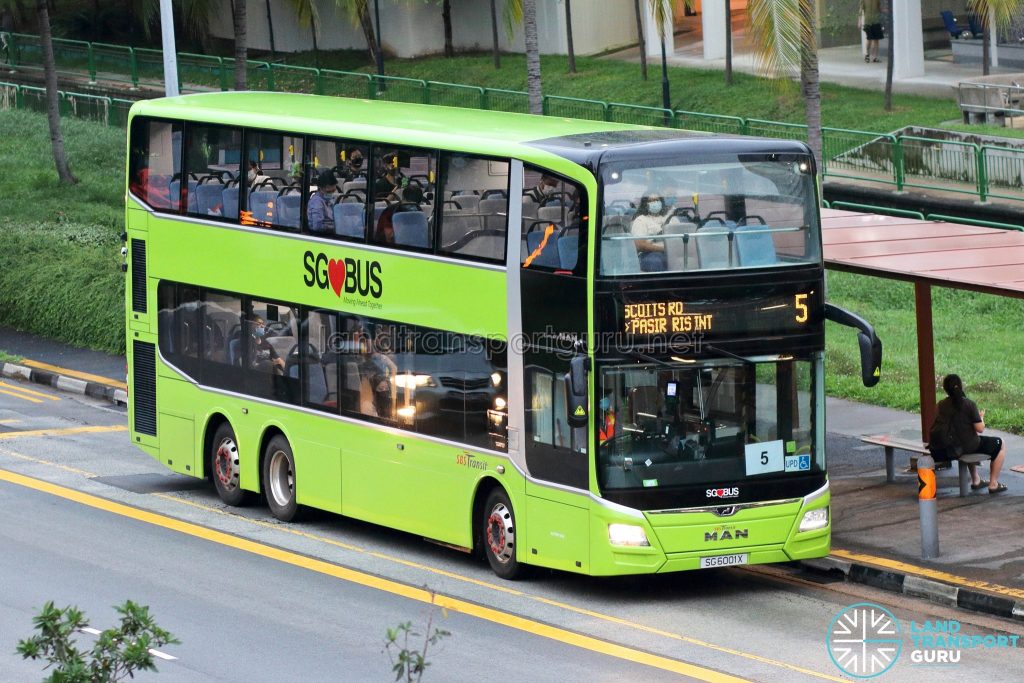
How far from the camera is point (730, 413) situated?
1359 cm

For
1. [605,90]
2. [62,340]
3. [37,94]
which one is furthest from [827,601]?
[37,94]

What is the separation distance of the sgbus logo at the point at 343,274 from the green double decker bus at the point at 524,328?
37 millimetres

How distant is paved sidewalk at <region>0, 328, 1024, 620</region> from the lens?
44.9ft

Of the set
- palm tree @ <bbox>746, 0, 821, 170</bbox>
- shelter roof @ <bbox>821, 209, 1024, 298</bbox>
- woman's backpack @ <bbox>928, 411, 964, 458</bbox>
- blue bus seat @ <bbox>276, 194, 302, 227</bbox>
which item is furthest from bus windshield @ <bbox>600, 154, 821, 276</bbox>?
palm tree @ <bbox>746, 0, 821, 170</bbox>

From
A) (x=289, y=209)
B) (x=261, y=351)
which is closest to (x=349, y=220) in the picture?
(x=289, y=209)

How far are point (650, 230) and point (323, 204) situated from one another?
421cm

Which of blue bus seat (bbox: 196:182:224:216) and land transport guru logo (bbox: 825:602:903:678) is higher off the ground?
blue bus seat (bbox: 196:182:224:216)

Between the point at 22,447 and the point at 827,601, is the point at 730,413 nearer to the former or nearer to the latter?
the point at 827,601

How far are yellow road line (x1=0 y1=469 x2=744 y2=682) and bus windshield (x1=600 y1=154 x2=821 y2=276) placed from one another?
2884 mm

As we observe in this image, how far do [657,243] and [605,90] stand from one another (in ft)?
98.1

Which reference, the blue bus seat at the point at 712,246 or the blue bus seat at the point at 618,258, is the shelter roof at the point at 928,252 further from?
the blue bus seat at the point at 618,258

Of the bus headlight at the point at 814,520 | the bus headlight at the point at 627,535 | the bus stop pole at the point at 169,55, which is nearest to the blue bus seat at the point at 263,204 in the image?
the bus headlight at the point at 627,535

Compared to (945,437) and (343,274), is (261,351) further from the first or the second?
(945,437)

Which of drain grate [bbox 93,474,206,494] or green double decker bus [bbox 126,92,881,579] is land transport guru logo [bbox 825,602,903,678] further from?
drain grate [bbox 93,474,206,494]
